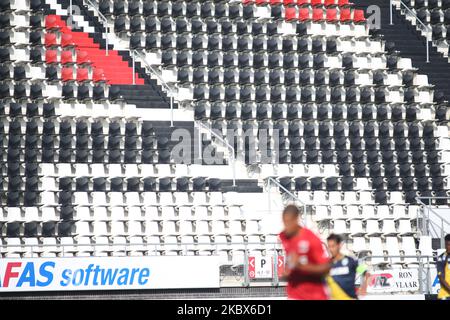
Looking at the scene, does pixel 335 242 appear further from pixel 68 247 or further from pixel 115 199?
pixel 115 199

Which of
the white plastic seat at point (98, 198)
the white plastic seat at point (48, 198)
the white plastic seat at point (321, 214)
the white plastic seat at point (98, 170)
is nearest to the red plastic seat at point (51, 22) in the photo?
the white plastic seat at point (98, 170)

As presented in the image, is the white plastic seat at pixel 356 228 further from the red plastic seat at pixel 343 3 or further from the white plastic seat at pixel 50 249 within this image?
the red plastic seat at pixel 343 3

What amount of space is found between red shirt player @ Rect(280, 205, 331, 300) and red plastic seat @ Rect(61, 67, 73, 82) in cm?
1555

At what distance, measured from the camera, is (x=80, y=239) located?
19.2 metres

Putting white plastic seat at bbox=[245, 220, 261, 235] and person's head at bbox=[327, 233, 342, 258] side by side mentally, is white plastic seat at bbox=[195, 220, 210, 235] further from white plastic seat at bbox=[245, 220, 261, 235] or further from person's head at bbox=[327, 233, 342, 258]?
person's head at bbox=[327, 233, 342, 258]

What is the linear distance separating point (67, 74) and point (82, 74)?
35 centimetres

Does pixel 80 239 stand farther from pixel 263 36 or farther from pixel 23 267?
pixel 263 36

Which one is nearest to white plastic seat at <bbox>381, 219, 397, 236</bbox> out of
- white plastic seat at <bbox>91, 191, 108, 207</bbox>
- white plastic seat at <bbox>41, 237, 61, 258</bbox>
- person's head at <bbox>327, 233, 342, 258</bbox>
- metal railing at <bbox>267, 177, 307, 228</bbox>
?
metal railing at <bbox>267, 177, 307, 228</bbox>

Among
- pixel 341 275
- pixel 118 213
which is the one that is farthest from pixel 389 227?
pixel 341 275

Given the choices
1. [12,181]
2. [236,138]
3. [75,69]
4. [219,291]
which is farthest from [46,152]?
[219,291]

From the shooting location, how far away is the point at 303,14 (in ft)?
78.6

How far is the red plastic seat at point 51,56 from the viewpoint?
A: 70.0ft

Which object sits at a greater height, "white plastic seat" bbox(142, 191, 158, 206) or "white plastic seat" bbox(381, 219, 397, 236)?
"white plastic seat" bbox(142, 191, 158, 206)

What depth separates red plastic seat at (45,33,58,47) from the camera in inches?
848
